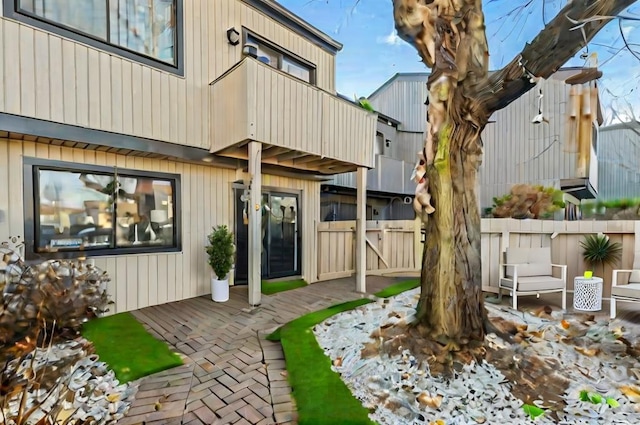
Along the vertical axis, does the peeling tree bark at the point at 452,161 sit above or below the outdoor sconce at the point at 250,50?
below

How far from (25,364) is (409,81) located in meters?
15.3

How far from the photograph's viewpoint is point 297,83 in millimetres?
5535

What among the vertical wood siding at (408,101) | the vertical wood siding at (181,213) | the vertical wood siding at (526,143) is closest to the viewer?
the vertical wood siding at (181,213)

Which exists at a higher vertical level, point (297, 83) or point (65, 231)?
point (297, 83)

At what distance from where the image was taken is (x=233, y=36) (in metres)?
5.96

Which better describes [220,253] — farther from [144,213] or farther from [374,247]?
[374,247]

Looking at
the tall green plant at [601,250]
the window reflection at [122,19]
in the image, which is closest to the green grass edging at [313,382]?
the window reflection at [122,19]

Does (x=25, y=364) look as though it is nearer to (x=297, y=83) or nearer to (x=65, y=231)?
(x=65, y=231)

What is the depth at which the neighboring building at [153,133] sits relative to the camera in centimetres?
395

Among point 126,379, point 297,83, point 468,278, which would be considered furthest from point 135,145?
point 468,278

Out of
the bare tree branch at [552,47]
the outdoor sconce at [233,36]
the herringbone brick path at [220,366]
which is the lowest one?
the herringbone brick path at [220,366]

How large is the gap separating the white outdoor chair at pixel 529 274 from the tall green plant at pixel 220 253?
15.4ft

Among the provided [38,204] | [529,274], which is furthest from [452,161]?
[38,204]

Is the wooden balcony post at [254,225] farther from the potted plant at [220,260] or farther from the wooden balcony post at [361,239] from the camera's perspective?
the wooden balcony post at [361,239]
